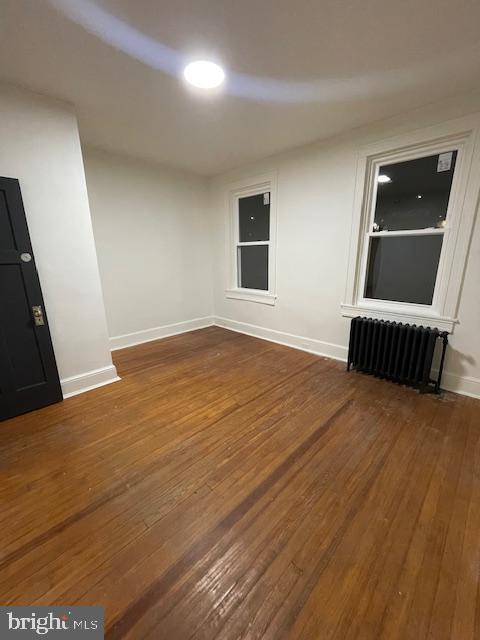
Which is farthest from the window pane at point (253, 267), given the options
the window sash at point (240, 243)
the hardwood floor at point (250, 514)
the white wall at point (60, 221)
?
the white wall at point (60, 221)

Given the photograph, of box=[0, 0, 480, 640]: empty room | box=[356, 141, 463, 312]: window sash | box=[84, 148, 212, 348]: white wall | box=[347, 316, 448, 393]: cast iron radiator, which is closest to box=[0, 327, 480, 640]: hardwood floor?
box=[0, 0, 480, 640]: empty room

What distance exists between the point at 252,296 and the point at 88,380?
2.57 metres

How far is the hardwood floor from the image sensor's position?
1.01m

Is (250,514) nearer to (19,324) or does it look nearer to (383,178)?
(19,324)

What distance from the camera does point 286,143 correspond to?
3100 mm

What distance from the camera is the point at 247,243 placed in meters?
4.23

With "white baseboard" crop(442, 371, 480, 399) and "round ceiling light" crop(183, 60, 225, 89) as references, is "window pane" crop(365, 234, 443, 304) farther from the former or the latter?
"round ceiling light" crop(183, 60, 225, 89)

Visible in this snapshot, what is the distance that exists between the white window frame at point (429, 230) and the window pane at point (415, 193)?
0.20ft

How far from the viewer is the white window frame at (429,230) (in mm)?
2240

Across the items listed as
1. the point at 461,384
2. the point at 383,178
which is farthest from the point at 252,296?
the point at 461,384

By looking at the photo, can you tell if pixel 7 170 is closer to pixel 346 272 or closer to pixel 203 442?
pixel 203 442

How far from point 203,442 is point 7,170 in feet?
8.50

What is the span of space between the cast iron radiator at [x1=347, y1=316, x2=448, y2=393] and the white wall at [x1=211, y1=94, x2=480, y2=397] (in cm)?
26

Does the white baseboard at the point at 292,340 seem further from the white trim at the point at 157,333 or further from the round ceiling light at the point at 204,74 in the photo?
the round ceiling light at the point at 204,74
